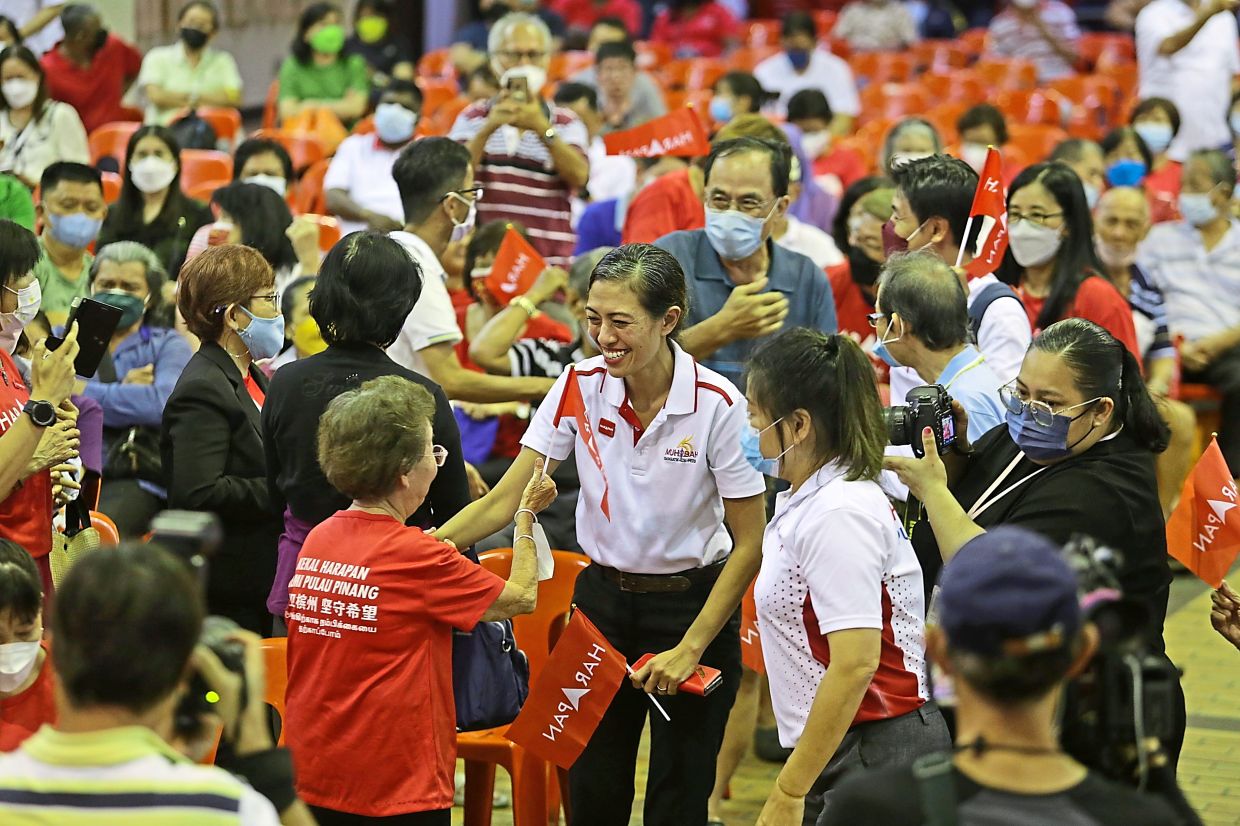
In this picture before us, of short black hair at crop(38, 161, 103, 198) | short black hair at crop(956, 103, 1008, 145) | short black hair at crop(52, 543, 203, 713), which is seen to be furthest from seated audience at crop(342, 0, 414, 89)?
short black hair at crop(52, 543, 203, 713)

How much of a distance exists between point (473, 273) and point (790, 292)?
1704mm

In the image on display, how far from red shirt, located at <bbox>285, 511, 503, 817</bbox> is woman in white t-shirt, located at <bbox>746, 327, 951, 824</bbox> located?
631 mm

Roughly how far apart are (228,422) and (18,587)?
41.0 inches

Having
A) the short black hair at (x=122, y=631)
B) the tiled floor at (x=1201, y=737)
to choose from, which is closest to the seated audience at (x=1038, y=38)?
the tiled floor at (x=1201, y=737)

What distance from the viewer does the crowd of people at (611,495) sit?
2.01 m

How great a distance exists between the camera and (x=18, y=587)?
2977 mm

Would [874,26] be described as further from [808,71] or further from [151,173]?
[151,173]

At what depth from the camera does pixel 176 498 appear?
394 centimetres

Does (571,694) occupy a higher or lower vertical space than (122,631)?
lower

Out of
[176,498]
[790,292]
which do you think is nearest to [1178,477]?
[790,292]

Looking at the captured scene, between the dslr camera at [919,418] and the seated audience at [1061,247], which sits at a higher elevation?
the seated audience at [1061,247]

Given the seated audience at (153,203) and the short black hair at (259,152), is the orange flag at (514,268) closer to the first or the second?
the seated audience at (153,203)

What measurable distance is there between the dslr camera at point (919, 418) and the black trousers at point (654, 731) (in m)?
0.56

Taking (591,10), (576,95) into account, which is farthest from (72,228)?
(591,10)
